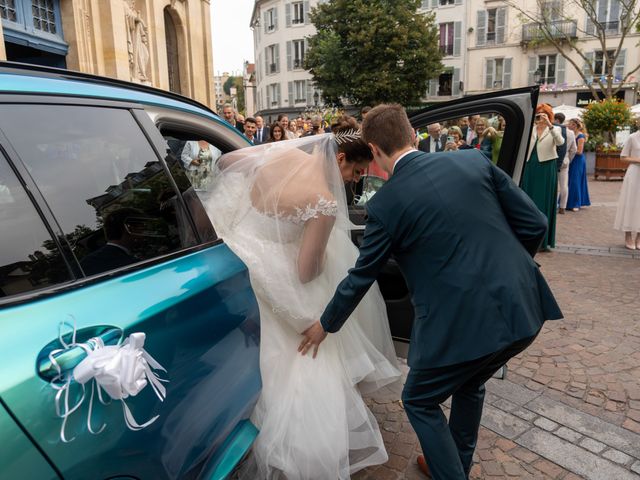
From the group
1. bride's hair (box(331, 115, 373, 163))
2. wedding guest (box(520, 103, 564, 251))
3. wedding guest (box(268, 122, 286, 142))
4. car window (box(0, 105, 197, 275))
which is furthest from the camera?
wedding guest (box(268, 122, 286, 142))

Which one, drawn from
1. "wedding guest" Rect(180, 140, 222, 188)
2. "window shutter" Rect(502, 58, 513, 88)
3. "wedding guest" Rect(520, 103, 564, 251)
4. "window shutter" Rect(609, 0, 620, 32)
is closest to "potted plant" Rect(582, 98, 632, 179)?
"wedding guest" Rect(520, 103, 564, 251)

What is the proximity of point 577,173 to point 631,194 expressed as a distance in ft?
13.6

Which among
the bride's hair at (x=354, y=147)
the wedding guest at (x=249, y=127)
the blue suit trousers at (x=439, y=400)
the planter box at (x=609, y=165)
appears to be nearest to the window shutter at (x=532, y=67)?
the planter box at (x=609, y=165)

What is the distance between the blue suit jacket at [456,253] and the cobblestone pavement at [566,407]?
101 cm

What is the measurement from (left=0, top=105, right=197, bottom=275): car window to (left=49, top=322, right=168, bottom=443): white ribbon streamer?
10.4 inches

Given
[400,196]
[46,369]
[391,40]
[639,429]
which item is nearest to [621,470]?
[639,429]

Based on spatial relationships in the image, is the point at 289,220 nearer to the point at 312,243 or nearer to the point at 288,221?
the point at 288,221

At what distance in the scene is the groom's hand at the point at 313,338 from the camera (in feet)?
7.34

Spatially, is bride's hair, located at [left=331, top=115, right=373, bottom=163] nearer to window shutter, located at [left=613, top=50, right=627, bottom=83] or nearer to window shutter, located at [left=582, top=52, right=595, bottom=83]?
window shutter, located at [left=582, top=52, right=595, bottom=83]

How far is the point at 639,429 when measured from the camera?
2.96 meters

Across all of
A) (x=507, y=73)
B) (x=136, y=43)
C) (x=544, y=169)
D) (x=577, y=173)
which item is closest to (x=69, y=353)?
(x=544, y=169)

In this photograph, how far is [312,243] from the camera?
2307 mm

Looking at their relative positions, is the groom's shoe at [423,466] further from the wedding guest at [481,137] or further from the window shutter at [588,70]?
the window shutter at [588,70]

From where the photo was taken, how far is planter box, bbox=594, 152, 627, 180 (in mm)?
16461
